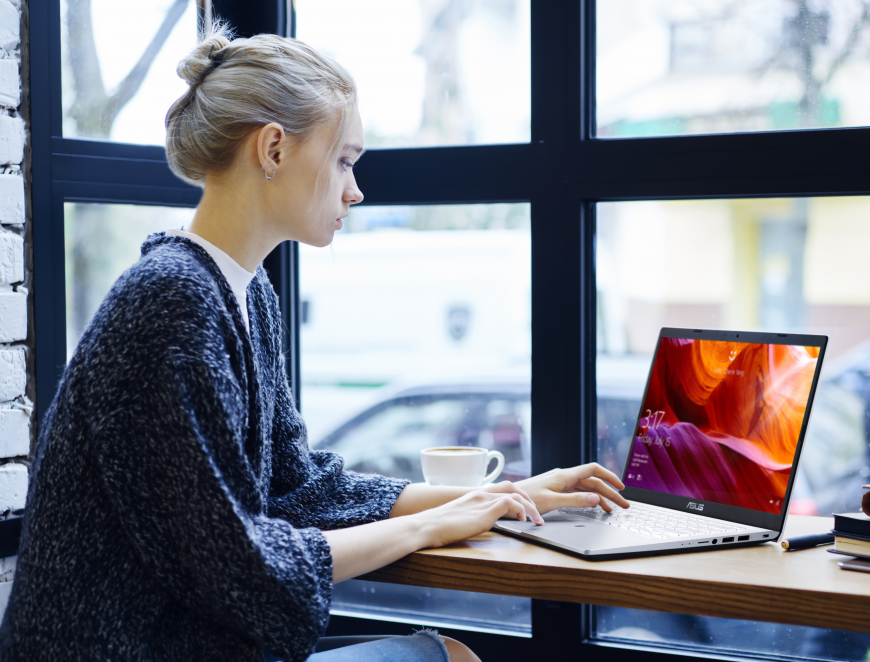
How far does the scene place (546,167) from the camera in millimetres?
1460

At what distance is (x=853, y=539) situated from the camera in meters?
0.98

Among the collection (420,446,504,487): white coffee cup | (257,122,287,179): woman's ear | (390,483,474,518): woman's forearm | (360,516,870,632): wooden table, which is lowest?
(360,516,870,632): wooden table

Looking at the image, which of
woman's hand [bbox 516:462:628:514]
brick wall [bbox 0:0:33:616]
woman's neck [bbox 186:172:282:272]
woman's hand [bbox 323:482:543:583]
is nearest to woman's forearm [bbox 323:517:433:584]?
woman's hand [bbox 323:482:543:583]

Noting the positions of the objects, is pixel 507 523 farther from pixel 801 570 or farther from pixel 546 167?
pixel 546 167

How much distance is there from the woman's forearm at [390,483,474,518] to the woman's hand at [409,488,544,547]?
0.34 feet

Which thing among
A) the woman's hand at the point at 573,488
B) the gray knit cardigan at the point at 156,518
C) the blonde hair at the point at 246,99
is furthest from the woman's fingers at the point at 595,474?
the blonde hair at the point at 246,99

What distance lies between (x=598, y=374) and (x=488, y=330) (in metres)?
0.23

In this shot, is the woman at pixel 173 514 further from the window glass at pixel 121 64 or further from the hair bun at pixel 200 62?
the window glass at pixel 121 64

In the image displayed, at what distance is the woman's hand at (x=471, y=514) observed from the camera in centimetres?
103

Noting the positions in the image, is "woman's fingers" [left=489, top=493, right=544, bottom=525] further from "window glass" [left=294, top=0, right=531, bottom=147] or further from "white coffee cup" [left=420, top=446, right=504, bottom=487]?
"window glass" [left=294, top=0, right=531, bottom=147]

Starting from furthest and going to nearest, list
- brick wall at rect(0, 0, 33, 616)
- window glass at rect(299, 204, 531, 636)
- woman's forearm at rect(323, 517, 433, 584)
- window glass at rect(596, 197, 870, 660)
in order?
window glass at rect(299, 204, 531, 636) → window glass at rect(596, 197, 870, 660) → brick wall at rect(0, 0, 33, 616) → woman's forearm at rect(323, 517, 433, 584)

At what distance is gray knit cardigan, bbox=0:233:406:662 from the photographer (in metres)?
0.83

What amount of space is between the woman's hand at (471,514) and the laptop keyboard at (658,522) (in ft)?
0.36

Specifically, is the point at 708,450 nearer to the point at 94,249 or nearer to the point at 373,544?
the point at 373,544
